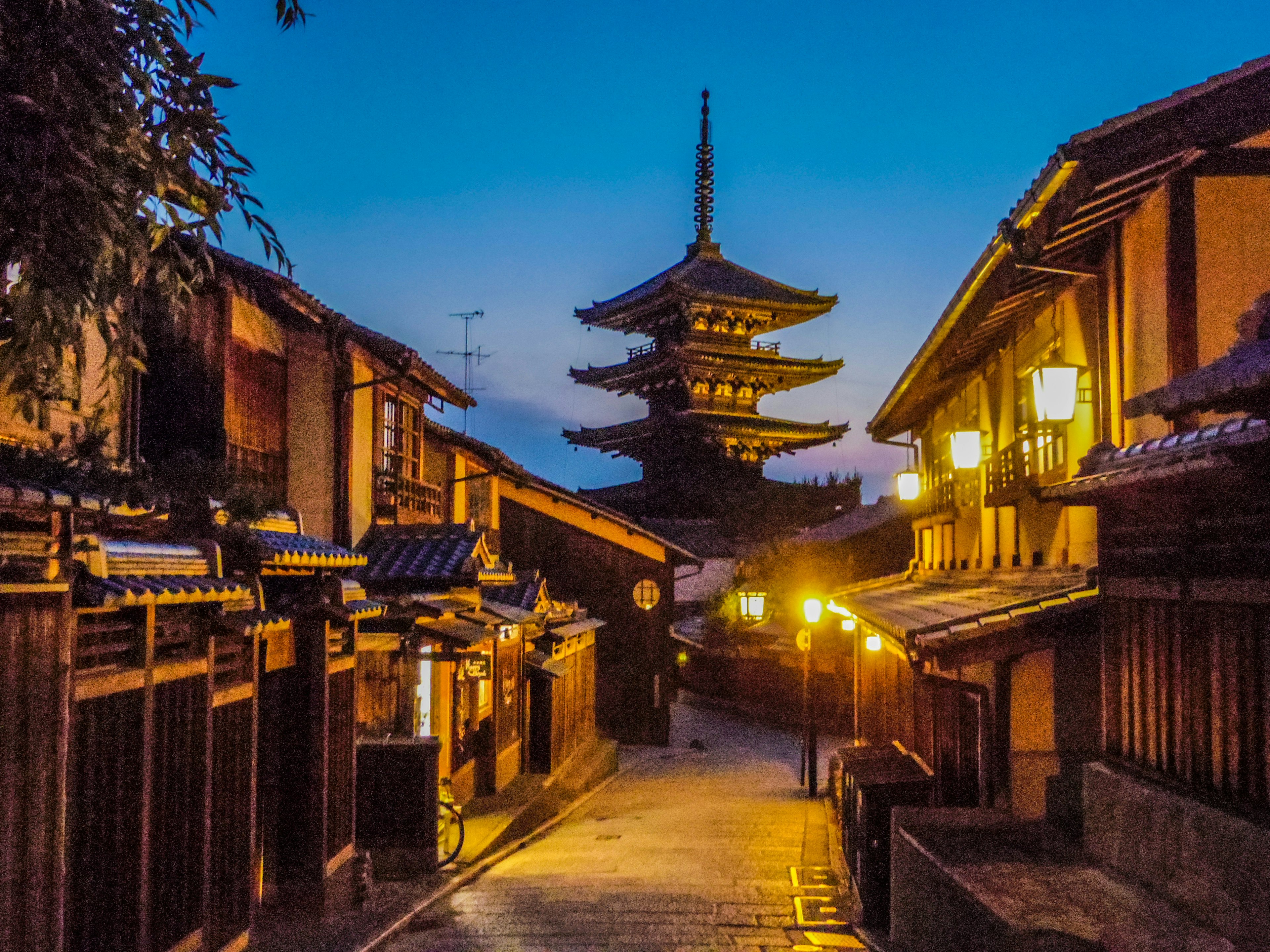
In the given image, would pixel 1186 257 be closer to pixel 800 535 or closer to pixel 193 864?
pixel 193 864

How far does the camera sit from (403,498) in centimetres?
1852

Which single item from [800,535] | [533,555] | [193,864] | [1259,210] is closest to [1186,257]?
[1259,210]

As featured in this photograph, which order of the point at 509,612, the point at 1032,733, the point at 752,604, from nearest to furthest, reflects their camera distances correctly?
the point at 1032,733, the point at 509,612, the point at 752,604

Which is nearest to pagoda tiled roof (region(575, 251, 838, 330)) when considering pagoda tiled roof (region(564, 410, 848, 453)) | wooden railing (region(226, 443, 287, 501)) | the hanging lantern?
pagoda tiled roof (region(564, 410, 848, 453))

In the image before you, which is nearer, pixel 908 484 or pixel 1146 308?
pixel 1146 308

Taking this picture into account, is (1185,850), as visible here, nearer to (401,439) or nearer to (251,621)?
(251,621)

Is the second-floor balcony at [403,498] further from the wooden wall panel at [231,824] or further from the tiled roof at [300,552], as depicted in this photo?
the wooden wall panel at [231,824]

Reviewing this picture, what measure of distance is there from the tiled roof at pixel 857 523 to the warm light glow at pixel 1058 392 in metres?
25.6

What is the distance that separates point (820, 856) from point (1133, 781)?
27.1 feet

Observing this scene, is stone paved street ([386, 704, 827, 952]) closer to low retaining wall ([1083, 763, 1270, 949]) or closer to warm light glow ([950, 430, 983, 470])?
low retaining wall ([1083, 763, 1270, 949])

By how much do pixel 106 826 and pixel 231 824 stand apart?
236 centimetres

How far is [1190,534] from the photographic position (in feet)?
22.9

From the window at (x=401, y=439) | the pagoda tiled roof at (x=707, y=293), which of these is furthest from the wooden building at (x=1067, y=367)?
the pagoda tiled roof at (x=707, y=293)

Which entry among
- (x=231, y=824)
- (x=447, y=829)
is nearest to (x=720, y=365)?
(x=447, y=829)
